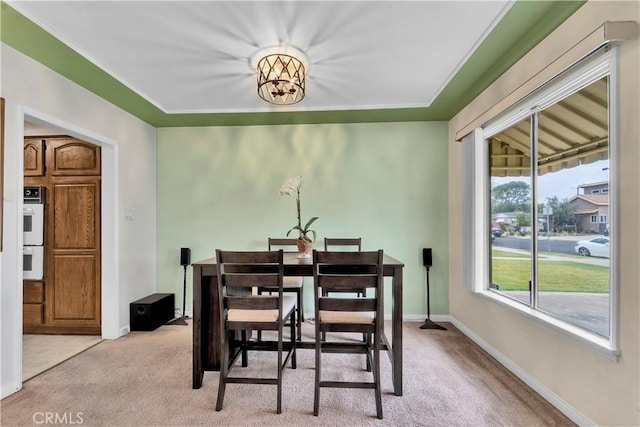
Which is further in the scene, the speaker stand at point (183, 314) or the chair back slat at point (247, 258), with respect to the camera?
the speaker stand at point (183, 314)

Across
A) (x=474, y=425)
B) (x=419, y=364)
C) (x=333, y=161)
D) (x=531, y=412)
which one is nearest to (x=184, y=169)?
(x=333, y=161)

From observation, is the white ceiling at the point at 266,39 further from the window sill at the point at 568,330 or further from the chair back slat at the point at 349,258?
the window sill at the point at 568,330

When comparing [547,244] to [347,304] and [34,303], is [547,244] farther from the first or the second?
[34,303]

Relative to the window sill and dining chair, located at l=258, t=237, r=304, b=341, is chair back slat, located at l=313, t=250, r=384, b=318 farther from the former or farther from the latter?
the window sill

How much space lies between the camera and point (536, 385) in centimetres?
208

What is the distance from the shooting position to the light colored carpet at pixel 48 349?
2.47m

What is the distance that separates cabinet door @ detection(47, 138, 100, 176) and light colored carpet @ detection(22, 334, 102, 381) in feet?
5.73

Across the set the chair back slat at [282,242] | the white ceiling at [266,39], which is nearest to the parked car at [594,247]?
the white ceiling at [266,39]

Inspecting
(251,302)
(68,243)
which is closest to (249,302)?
(251,302)

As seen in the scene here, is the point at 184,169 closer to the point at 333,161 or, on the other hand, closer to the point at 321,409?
the point at 333,161

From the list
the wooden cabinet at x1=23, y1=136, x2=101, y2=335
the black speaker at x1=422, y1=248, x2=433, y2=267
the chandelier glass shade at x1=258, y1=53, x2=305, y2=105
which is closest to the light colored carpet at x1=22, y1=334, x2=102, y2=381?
the wooden cabinet at x1=23, y1=136, x2=101, y2=335

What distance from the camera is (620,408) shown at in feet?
4.90

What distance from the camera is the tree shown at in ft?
7.86

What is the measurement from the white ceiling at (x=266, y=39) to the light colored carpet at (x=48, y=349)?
2.54 meters
